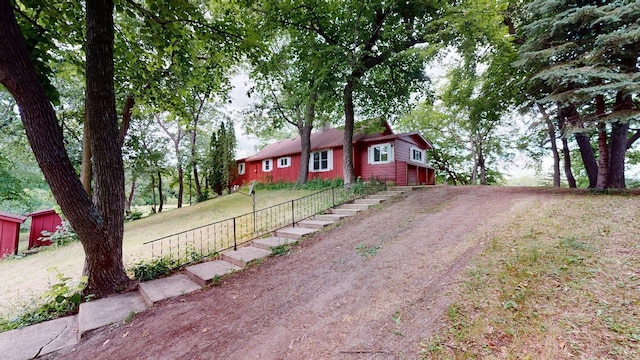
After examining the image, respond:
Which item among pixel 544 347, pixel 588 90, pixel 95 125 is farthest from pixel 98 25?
pixel 588 90

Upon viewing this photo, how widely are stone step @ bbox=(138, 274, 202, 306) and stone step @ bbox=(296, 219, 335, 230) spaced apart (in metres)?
3.36

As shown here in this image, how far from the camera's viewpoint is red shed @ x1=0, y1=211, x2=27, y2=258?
10.8 meters

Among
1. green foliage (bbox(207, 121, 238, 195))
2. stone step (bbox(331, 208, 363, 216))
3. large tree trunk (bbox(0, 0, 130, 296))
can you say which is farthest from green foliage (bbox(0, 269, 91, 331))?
green foliage (bbox(207, 121, 238, 195))

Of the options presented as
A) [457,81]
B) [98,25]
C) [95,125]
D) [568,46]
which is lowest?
[95,125]

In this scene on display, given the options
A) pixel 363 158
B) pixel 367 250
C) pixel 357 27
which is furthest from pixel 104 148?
pixel 363 158

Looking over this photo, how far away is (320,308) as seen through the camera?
336 cm

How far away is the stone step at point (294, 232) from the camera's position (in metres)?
6.50

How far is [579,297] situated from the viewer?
274cm

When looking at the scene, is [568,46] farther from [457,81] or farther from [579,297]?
[579,297]

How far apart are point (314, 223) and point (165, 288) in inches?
156

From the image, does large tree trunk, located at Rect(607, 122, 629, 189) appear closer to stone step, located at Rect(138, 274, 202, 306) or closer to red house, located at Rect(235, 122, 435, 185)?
red house, located at Rect(235, 122, 435, 185)

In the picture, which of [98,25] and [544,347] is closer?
[544,347]

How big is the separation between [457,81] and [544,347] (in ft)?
38.9

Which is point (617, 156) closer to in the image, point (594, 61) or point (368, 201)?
point (594, 61)
